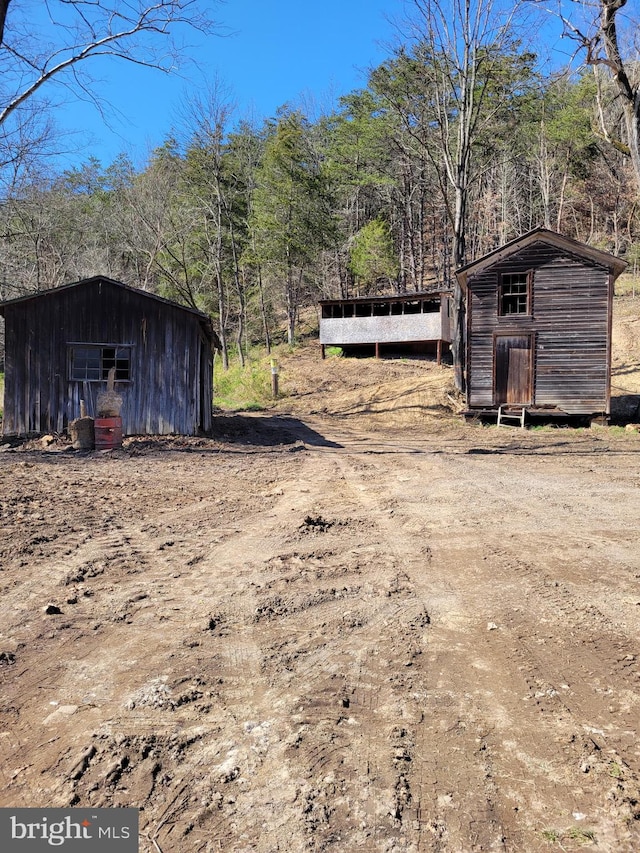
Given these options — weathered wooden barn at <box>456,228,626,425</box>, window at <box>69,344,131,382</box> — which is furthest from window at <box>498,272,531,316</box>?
window at <box>69,344,131,382</box>

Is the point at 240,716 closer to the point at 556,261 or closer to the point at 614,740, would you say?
the point at 614,740

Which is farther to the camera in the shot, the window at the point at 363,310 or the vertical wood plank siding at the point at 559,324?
the window at the point at 363,310

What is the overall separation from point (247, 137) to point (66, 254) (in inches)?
583

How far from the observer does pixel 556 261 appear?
1961 centimetres

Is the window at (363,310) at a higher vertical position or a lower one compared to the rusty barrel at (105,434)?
higher

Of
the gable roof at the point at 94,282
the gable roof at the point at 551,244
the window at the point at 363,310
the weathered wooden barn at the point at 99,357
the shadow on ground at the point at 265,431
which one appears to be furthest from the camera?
the window at the point at 363,310

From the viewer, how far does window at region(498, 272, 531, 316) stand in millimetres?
20000

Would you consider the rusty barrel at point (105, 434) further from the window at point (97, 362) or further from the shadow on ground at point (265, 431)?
the shadow on ground at point (265, 431)

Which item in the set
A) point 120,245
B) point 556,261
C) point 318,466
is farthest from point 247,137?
point 318,466

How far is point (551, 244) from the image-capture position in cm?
1958

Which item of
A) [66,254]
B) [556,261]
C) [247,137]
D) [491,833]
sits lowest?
[491,833]

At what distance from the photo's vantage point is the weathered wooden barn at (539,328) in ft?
63.4

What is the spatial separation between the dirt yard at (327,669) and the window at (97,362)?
794cm

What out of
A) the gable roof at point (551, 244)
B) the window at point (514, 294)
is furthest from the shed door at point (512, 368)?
the gable roof at point (551, 244)
